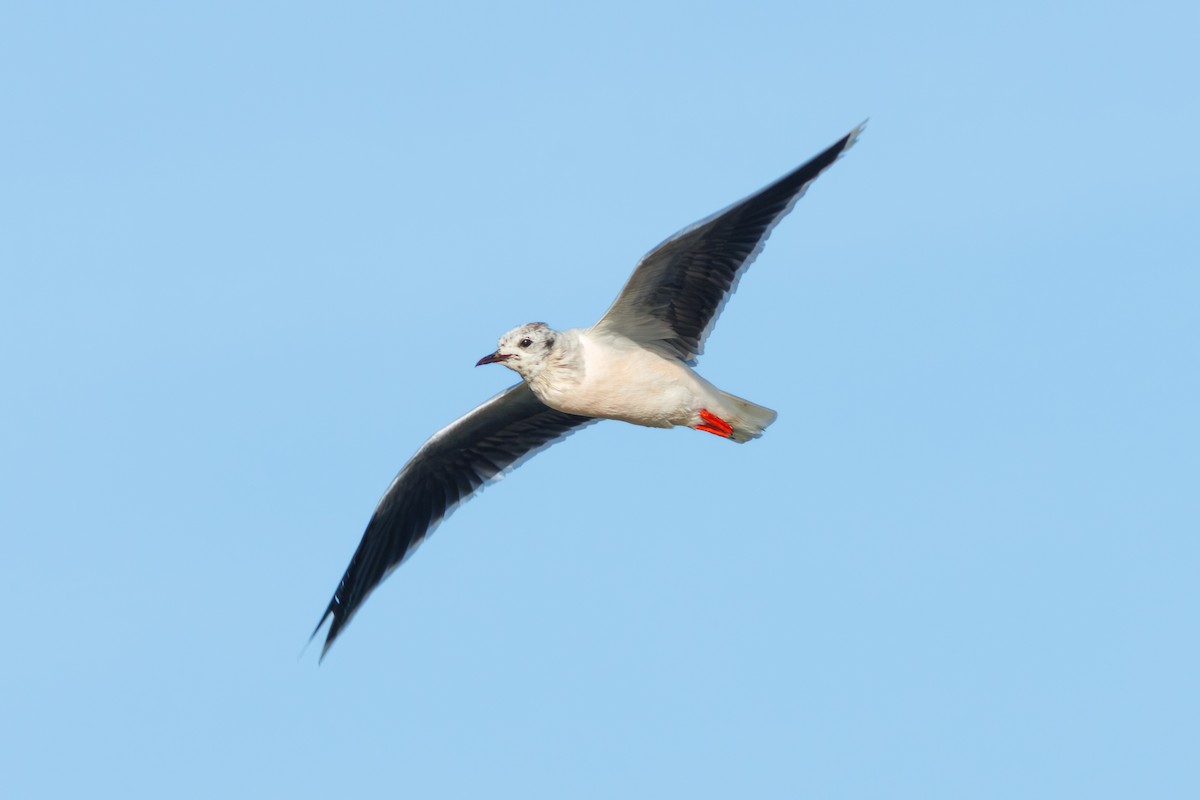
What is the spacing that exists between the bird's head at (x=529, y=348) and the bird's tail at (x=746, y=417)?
6.20ft

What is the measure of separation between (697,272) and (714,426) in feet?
5.08

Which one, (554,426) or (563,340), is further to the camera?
(554,426)

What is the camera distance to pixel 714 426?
Answer: 55.9 feet

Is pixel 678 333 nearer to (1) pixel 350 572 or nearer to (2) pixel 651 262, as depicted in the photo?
(2) pixel 651 262

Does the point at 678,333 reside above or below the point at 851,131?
below

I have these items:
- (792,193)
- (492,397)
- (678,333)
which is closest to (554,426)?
(492,397)

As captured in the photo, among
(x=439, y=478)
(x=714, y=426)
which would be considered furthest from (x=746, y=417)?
(x=439, y=478)

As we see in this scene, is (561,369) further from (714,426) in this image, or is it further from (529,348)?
(714,426)

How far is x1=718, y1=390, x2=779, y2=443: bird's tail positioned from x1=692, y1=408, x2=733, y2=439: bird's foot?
5cm

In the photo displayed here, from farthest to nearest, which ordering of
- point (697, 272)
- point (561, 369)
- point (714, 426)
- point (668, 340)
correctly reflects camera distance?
point (714, 426) < point (668, 340) < point (697, 272) < point (561, 369)

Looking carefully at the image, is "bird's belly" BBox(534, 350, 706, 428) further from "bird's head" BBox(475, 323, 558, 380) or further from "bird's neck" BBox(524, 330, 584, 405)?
"bird's head" BBox(475, 323, 558, 380)

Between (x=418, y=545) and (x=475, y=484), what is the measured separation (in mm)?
921

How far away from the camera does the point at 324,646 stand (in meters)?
19.2

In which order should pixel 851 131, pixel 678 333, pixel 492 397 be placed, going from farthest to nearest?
pixel 492 397 < pixel 678 333 < pixel 851 131
